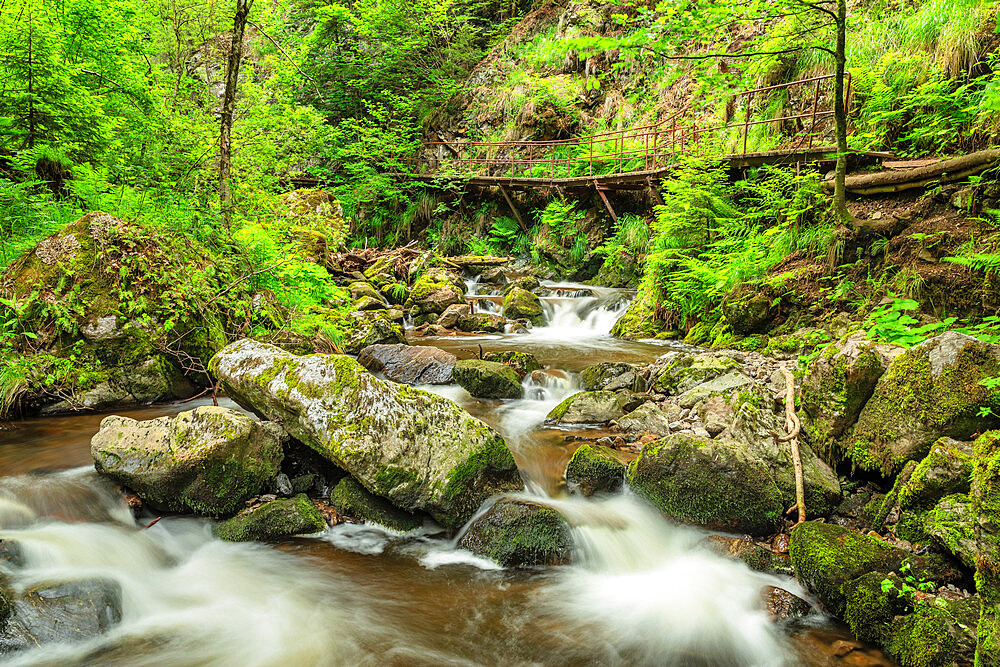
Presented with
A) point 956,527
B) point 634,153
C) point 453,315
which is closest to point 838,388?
point 956,527

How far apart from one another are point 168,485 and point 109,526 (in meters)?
0.50

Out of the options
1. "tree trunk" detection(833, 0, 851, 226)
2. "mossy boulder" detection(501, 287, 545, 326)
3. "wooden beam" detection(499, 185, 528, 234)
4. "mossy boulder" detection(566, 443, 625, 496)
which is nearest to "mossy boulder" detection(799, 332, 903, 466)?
"mossy boulder" detection(566, 443, 625, 496)

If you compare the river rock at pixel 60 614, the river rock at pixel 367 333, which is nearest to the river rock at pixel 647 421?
the river rock at pixel 60 614

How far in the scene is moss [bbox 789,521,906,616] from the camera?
309 centimetres

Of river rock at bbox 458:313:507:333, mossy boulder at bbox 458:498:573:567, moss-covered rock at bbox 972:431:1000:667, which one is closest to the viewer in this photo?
moss-covered rock at bbox 972:431:1000:667

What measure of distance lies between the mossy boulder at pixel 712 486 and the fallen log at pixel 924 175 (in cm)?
493

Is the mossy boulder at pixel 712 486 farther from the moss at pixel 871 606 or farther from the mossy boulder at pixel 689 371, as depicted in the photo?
the mossy boulder at pixel 689 371

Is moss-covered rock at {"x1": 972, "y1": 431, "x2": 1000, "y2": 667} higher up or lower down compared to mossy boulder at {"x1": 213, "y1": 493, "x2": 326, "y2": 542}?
higher up

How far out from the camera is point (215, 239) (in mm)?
7527

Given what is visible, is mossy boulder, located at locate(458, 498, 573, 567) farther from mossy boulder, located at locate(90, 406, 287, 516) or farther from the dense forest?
mossy boulder, located at locate(90, 406, 287, 516)

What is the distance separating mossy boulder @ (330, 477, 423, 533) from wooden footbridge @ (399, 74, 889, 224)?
8.58 metres

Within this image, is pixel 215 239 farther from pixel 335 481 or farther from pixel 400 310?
pixel 400 310

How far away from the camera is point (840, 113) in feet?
20.8

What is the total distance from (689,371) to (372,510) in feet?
14.3
